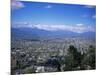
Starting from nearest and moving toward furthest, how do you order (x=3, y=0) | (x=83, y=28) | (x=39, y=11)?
(x=3, y=0)
(x=39, y=11)
(x=83, y=28)

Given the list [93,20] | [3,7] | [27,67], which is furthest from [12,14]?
[93,20]

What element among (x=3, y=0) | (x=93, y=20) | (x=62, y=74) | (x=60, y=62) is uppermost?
(x=3, y=0)

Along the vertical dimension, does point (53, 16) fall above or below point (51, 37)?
above

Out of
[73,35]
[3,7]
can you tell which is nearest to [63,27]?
[73,35]

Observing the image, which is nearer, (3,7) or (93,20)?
(3,7)

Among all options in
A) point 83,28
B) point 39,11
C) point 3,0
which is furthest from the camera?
point 83,28

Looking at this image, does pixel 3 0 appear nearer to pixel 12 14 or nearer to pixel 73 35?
pixel 12 14

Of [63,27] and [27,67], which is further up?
[63,27]

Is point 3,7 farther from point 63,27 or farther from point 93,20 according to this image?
point 93,20

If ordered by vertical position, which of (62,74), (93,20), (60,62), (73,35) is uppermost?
(93,20)
